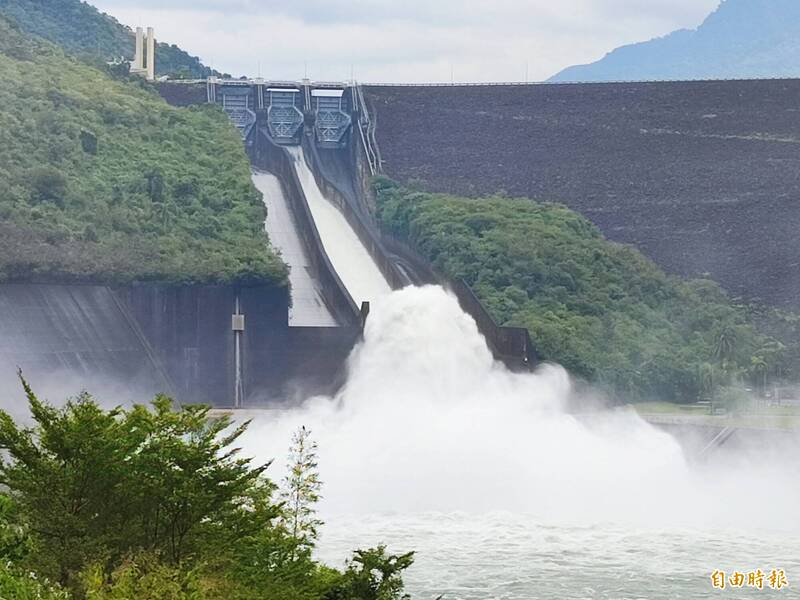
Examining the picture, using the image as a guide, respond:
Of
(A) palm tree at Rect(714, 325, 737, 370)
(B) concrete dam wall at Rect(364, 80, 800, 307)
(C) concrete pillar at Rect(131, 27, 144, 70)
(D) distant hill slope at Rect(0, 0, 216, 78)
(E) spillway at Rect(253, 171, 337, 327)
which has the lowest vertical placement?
(A) palm tree at Rect(714, 325, 737, 370)

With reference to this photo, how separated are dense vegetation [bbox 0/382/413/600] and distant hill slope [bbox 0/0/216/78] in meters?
95.0

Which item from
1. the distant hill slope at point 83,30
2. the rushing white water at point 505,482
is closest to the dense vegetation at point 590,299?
the rushing white water at point 505,482

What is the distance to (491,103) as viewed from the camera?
3568 inches

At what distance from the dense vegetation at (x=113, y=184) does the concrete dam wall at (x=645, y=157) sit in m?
10.4

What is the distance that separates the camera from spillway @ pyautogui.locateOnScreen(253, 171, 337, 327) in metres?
64.1

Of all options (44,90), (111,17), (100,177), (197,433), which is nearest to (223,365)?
(100,177)

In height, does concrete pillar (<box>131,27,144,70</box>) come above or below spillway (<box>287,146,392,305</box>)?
above

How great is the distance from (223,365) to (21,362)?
276 inches

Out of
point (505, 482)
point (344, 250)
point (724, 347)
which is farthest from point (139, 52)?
point (505, 482)

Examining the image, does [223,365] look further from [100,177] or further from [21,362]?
[100,177]

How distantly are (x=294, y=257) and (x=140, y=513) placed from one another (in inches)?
1848

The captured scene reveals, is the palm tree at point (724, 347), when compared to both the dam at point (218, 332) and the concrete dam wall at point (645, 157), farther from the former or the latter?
the concrete dam wall at point (645, 157)

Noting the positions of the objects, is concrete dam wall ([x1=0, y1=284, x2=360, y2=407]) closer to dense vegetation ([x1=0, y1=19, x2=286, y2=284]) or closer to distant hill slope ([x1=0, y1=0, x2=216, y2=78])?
dense vegetation ([x1=0, y1=19, x2=286, y2=284])

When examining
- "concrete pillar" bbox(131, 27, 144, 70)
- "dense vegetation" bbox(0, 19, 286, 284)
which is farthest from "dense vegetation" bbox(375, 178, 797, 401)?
"concrete pillar" bbox(131, 27, 144, 70)
